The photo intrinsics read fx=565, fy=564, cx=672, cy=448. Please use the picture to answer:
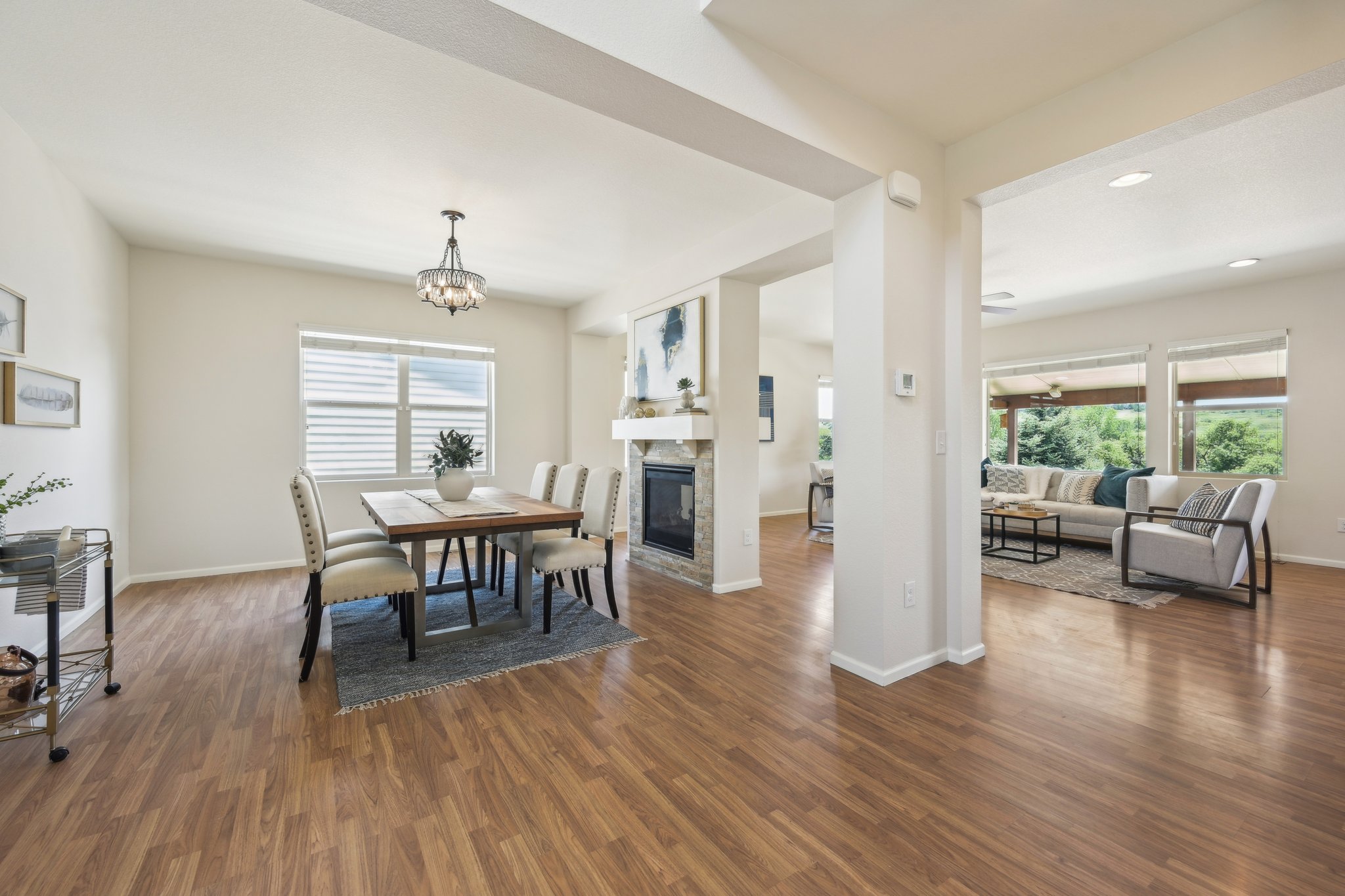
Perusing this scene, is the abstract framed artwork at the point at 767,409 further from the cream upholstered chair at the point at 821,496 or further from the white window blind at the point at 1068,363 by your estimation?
the white window blind at the point at 1068,363

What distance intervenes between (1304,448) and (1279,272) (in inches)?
62.7

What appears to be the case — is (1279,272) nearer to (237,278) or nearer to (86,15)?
(86,15)

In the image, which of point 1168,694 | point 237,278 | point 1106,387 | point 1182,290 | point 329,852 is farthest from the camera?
point 1106,387

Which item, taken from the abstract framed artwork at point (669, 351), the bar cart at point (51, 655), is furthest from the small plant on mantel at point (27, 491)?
the abstract framed artwork at point (669, 351)

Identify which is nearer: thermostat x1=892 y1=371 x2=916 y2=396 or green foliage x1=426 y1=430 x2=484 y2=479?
thermostat x1=892 y1=371 x2=916 y2=396

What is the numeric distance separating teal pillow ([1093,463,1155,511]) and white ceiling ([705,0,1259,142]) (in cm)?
480

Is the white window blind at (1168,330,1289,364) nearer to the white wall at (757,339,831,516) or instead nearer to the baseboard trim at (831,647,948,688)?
the white wall at (757,339,831,516)

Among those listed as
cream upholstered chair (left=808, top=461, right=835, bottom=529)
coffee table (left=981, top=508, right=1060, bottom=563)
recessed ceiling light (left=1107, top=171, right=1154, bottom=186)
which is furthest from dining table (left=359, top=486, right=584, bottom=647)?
cream upholstered chair (left=808, top=461, right=835, bottom=529)

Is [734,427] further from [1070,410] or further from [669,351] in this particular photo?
[1070,410]

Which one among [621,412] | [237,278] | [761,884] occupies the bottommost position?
[761,884]

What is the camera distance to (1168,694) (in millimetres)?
2434

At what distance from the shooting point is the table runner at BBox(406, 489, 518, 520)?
3143 mm

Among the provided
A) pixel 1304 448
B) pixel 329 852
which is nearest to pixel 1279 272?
pixel 1304 448

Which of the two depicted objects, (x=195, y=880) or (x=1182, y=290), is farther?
(x=1182, y=290)
